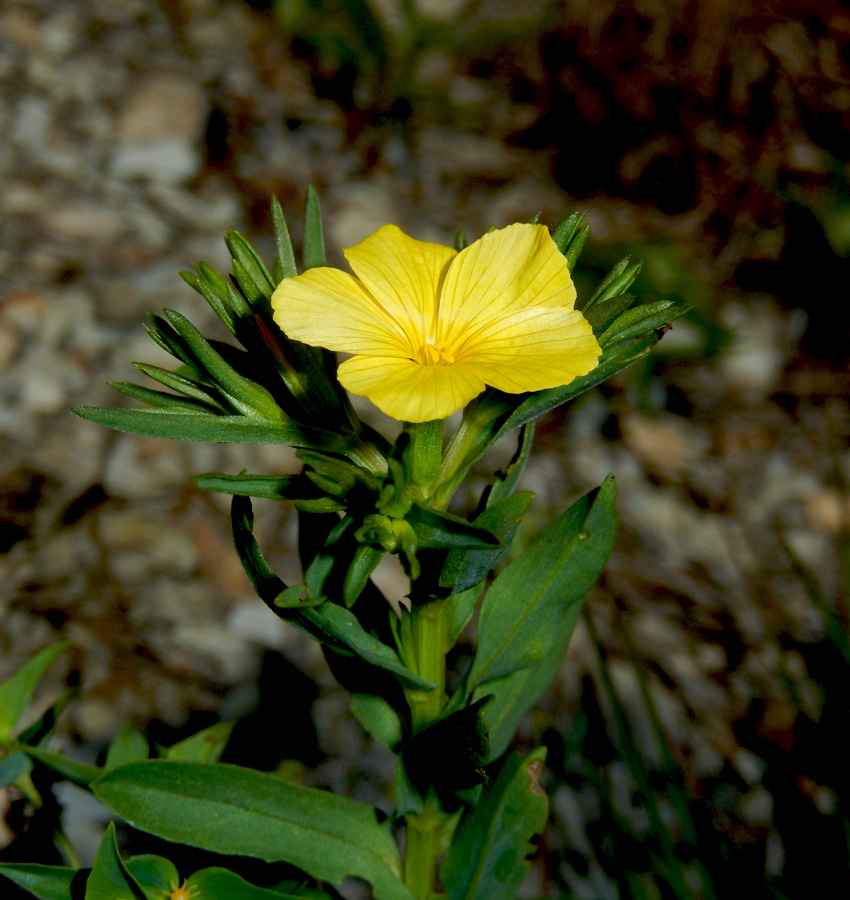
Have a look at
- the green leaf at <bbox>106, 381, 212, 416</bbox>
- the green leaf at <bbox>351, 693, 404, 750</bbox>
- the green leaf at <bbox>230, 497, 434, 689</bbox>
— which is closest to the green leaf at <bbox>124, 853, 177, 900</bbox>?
the green leaf at <bbox>351, 693, 404, 750</bbox>

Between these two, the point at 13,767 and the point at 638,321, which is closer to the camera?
the point at 638,321

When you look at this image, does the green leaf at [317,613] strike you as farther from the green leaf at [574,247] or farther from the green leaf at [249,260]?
the green leaf at [574,247]

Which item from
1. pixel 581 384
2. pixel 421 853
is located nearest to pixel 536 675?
pixel 421 853

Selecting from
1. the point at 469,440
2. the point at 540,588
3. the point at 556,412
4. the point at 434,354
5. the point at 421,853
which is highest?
the point at 434,354

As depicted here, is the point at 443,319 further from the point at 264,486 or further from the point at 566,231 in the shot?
the point at 264,486

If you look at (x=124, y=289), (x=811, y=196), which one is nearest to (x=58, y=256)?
(x=124, y=289)

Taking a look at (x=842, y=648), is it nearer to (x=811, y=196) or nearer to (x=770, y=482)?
(x=770, y=482)
